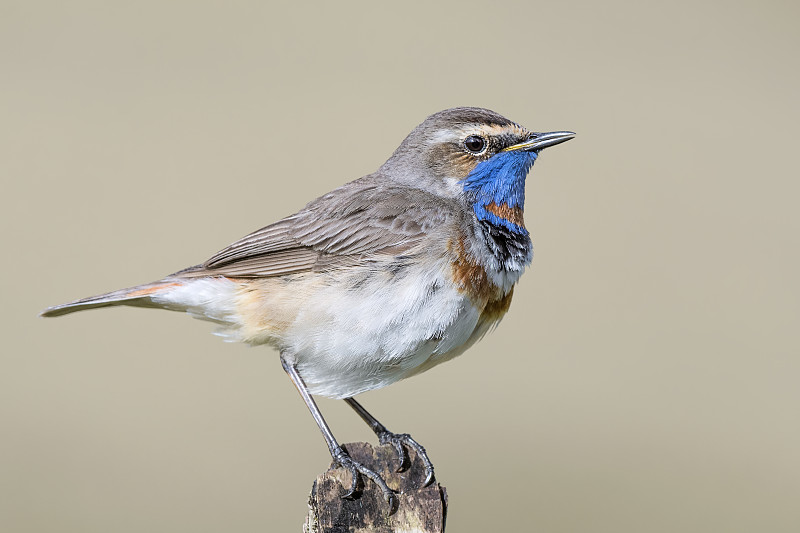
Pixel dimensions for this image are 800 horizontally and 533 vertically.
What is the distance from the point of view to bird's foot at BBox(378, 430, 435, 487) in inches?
160

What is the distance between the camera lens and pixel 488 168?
14.4ft

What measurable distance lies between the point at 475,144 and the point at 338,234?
0.93 meters

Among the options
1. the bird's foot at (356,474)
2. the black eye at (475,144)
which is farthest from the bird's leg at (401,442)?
the black eye at (475,144)

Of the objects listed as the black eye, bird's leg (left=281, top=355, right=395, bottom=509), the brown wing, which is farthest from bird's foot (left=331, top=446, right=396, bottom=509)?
the black eye

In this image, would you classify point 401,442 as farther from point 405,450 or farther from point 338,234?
point 338,234

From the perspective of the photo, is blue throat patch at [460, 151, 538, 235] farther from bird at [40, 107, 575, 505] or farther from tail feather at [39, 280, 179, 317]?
tail feather at [39, 280, 179, 317]

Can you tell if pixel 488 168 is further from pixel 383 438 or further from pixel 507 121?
pixel 383 438

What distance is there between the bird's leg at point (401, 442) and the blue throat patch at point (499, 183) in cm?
128

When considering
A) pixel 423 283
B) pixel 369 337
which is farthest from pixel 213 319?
pixel 423 283

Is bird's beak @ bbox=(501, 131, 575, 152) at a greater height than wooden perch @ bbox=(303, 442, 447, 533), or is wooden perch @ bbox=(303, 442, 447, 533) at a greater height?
bird's beak @ bbox=(501, 131, 575, 152)

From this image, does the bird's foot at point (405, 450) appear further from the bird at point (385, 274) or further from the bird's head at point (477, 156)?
the bird's head at point (477, 156)

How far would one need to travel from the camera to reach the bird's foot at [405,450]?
13.3 ft

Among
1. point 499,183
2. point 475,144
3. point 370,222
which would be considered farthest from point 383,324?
point 475,144

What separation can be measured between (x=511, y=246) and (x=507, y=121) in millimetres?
725
